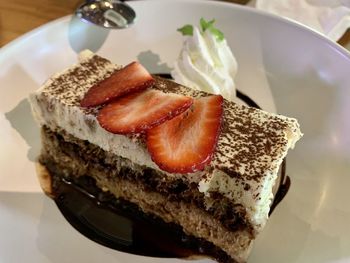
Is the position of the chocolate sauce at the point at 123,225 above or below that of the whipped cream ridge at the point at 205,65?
below

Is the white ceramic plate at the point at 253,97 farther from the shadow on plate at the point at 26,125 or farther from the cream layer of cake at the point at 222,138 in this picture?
the cream layer of cake at the point at 222,138

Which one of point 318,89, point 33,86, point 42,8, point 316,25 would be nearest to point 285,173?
point 318,89

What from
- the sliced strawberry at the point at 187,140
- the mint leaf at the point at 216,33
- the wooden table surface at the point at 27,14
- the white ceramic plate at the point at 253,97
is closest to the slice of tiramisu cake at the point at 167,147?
the sliced strawberry at the point at 187,140

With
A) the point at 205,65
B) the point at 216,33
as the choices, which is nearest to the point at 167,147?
the point at 205,65

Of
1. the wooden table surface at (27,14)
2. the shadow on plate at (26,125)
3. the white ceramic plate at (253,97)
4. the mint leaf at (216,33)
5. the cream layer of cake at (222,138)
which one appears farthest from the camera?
the wooden table surface at (27,14)

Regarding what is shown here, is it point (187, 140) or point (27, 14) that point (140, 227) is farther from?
point (27, 14)
